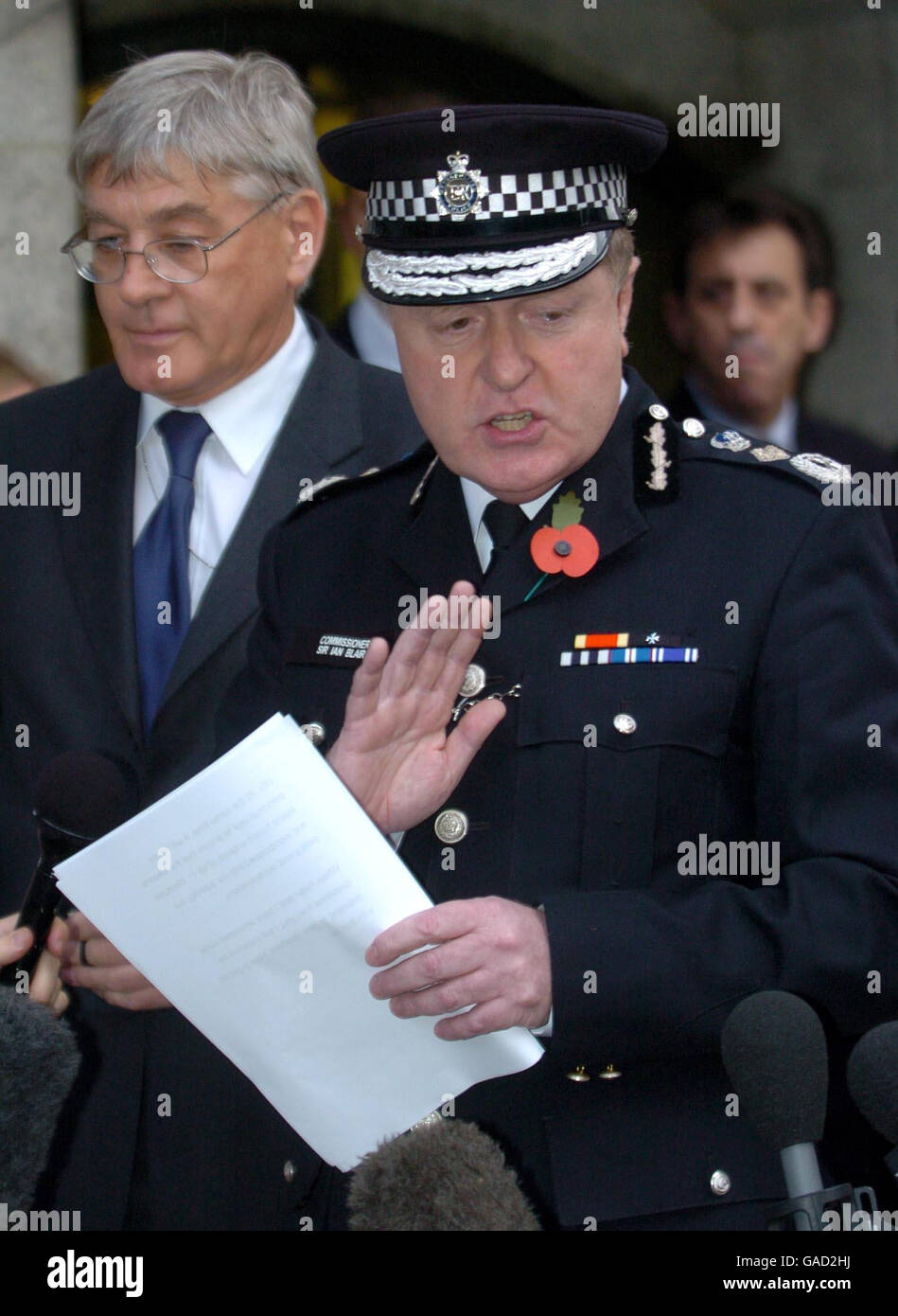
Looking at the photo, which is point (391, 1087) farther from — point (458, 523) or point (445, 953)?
point (458, 523)

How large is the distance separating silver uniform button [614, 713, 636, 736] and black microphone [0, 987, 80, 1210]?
707 mm

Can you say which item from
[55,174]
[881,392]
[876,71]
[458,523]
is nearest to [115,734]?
[458,523]

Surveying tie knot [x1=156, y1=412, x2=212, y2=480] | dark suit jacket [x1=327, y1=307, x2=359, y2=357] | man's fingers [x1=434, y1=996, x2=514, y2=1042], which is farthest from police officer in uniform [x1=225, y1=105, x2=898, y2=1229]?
dark suit jacket [x1=327, y1=307, x2=359, y2=357]

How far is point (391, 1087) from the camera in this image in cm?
187

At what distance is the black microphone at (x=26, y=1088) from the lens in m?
1.65

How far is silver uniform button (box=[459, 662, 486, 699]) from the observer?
2.12 m

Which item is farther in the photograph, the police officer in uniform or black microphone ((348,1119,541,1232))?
the police officer in uniform

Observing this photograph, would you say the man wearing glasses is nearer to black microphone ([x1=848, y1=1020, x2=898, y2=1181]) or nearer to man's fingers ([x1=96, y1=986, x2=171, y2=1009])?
man's fingers ([x1=96, y1=986, x2=171, y2=1009])

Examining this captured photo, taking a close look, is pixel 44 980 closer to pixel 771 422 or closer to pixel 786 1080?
pixel 786 1080

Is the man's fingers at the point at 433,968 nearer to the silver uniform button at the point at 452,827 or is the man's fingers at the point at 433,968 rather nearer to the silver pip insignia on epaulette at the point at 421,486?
the silver uniform button at the point at 452,827

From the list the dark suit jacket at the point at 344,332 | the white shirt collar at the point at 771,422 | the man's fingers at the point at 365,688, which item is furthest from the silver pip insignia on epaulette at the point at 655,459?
the white shirt collar at the point at 771,422

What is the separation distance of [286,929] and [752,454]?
83 cm

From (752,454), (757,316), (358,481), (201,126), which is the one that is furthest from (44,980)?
(757,316)

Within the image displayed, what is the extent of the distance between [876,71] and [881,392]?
0.84 m
